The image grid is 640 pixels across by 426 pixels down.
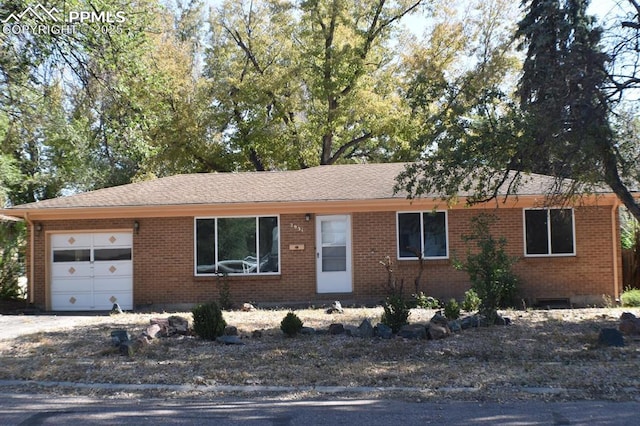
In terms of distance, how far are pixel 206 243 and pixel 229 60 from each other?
17546 millimetres

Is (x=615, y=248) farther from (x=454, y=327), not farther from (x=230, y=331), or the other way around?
(x=230, y=331)

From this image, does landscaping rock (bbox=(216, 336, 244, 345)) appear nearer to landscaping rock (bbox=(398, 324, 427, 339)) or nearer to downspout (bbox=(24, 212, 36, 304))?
landscaping rock (bbox=(398, 324, 427, 339))

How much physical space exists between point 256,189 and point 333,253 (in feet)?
9.84

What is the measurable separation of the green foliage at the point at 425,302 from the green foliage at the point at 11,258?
1223 cm

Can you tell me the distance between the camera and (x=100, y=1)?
38.3 ft

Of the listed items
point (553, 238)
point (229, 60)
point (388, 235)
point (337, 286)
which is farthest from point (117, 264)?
point (229, 60)

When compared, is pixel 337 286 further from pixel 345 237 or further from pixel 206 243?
pixel 206 243

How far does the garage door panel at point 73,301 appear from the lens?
17234mm

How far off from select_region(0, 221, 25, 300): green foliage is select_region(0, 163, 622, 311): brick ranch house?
2.28 meters

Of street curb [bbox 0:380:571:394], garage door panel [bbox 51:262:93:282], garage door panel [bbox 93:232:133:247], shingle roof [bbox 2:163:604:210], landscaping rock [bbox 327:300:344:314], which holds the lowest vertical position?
street curb [bbox 0:380:571:394]

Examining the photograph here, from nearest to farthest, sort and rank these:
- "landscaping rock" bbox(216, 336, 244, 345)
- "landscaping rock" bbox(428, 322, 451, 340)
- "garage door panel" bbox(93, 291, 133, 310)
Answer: "landscaping rock" bbox(428, 322, 451, 340) < "landscaping rock" bbox(216, 336, 244, 345) < "garage door panel" bbox(93, 291, 133, 310)

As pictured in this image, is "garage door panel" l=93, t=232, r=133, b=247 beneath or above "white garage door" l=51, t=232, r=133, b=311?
above

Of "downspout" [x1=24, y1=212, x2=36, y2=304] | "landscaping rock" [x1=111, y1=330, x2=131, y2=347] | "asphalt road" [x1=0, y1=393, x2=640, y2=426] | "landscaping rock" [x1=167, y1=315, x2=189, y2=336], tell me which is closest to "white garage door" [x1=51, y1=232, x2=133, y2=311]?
"downspout" [x1=24, y1=212, x2=36, y2=304]

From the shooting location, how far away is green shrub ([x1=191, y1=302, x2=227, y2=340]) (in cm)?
1081
